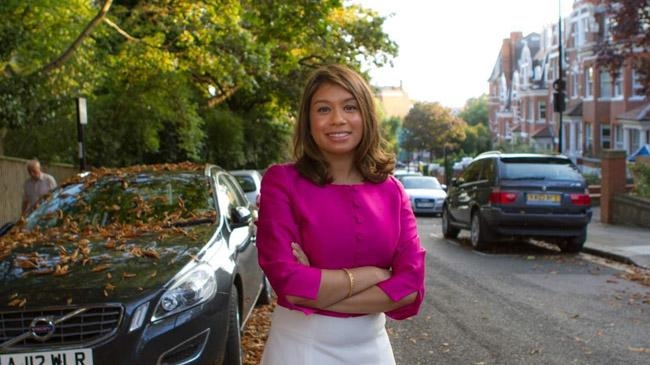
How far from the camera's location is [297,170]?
2.51m

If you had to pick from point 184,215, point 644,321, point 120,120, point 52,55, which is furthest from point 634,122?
point 184,215

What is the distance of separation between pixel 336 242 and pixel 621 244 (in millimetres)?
12805

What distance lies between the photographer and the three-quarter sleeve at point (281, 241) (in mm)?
2342

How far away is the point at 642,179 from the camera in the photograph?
68.1 ft

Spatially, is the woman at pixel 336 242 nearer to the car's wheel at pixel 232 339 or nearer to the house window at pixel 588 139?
the car's wheel at pixel 232 339

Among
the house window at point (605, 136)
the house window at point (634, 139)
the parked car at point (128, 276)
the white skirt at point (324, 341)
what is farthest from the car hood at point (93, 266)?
the house window at point (605, 136)

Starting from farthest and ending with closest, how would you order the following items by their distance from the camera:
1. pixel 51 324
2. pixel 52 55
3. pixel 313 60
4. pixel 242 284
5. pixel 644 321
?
pixel 313 60 < pixel 52 55 < pixel 644 321 < pixel 242 284 < pixel 51 324

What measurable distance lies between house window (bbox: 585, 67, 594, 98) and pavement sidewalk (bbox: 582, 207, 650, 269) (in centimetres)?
2699

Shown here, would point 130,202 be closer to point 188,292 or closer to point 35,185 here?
point 188,292

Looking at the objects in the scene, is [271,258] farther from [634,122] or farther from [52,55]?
[634,122]

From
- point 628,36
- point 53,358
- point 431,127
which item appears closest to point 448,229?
point 628,36

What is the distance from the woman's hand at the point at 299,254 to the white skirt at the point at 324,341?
16cm

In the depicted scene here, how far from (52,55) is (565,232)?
34.5ft

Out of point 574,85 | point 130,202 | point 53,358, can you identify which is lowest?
point 53,358
